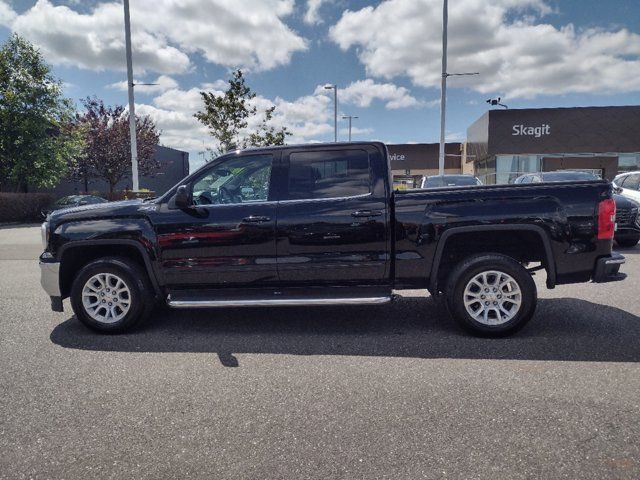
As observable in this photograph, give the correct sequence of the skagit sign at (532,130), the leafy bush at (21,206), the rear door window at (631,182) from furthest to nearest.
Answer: the skagit sign at (532,130) → the leafy bush at (21,206) → the rear door window at (631,182)

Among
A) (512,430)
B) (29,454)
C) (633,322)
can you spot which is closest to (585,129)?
(633,322)

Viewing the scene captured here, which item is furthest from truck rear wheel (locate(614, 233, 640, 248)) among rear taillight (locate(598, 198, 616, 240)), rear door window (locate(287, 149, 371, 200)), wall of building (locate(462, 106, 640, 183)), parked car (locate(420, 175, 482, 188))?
wall of building (locate(462, 106, 640, 183))

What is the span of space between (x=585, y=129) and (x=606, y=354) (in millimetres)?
29156

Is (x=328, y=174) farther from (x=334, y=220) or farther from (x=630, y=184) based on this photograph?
(x=630, y=184)

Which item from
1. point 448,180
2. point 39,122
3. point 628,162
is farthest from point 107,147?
point 628,162

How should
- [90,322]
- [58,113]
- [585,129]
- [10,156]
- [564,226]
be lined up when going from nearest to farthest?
[564,226], [90,322], [10,156], [58,113], [585,129]

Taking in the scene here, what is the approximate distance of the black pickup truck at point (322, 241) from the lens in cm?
421

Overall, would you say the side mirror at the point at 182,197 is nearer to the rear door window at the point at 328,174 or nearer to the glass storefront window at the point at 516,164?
the rear door window at the point at 328,174

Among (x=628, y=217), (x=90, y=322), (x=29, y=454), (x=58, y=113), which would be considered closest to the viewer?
(x=29, y=454)

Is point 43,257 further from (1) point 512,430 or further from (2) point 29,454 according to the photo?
(1) point 512,430

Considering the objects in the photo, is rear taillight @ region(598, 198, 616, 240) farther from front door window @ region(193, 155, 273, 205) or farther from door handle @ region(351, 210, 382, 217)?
front door window @ region(193, 155, 273, 205)

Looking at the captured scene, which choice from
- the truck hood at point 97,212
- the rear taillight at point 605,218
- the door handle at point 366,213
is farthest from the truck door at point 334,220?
the rear taillight at point 605,218

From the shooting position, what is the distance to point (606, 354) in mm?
3842

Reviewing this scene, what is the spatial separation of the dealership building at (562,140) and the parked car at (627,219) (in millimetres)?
18197
